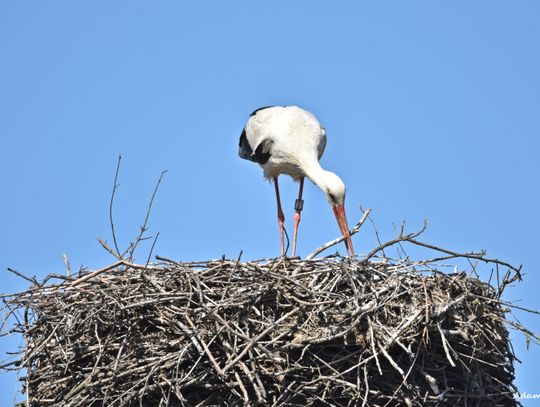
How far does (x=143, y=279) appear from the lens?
6.66 m

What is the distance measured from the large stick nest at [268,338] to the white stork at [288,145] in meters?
2.58

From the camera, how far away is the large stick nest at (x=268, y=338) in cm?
630

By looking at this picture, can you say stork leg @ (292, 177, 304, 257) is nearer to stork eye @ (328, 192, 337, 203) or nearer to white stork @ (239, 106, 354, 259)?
white stork @ (239, 106, 354, 259)

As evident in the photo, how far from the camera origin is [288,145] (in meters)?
9.63

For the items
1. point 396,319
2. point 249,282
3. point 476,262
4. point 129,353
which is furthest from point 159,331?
point 476,262

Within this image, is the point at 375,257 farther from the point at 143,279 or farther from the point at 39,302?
the point at 39,302

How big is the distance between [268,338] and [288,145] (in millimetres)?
3517

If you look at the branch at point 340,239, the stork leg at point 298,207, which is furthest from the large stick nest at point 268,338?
the stork leg at point 298,207

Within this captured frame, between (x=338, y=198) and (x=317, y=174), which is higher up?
(x=317, y=174)

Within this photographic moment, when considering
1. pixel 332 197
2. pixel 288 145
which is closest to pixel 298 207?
pixel 288 145

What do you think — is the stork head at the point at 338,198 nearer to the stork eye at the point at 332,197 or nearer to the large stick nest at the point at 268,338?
the stork eye at the point at 332,197

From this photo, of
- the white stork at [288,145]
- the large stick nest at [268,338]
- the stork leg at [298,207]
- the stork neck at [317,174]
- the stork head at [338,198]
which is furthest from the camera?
the stork leg at [298,207]

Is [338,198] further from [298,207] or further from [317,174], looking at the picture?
[298,207]

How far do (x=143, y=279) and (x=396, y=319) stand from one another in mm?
1597
